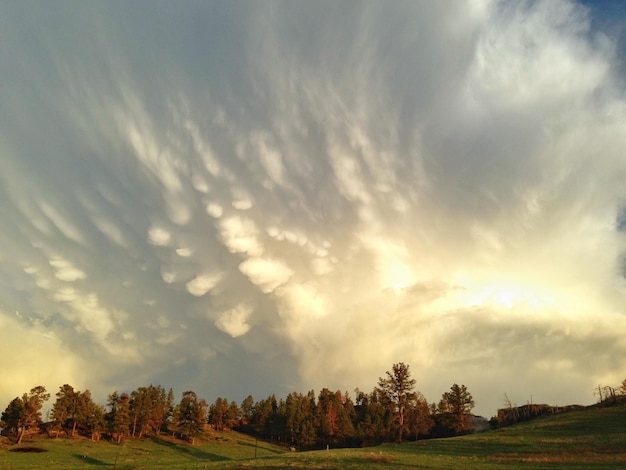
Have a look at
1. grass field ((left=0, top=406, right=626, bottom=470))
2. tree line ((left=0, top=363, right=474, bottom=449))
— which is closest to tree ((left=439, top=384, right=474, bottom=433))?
tree line ((left=0, top=363, right=474, bottom=449))

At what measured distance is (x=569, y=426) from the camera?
87.1 metres

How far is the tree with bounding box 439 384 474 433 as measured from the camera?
4838 inches

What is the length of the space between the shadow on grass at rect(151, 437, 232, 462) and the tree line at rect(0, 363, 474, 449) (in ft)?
24.3

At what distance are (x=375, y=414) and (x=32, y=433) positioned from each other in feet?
372

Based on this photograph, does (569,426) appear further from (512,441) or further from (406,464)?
(406,464)

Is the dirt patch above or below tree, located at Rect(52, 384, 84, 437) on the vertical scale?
below

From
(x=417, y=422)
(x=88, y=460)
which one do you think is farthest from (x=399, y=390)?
(x=88, y=460)

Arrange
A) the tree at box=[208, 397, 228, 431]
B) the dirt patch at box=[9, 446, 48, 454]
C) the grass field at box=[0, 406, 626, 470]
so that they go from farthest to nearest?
the tree at box=[208, 397, 228, 431]
the dirt patch at box=[9, 446, 48, 454]
the grass field at box=[0, 406, 626, 470]

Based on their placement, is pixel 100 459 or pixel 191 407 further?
pixel 191 407

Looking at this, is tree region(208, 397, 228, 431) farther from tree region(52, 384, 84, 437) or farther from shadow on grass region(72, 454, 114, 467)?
shadow on grass region(72, 454, 114, 467)

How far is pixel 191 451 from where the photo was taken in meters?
115

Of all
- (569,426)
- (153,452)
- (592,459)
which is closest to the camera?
(592,459)

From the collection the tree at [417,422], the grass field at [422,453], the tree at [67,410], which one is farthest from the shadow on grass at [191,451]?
the tree at [417,422]

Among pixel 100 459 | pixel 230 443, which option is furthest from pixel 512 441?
pixel 230 443
